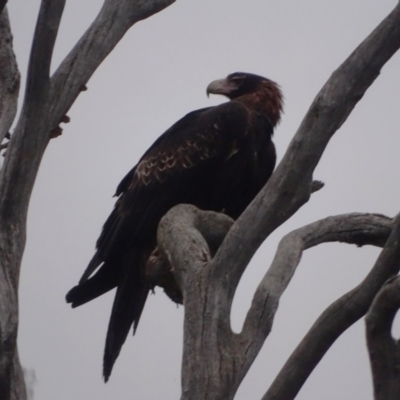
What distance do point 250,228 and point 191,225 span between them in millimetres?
619

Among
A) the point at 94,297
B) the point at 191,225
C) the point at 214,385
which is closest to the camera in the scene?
the point at 214,385

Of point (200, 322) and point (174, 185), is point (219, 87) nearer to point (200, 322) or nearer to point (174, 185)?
point (174, 185)

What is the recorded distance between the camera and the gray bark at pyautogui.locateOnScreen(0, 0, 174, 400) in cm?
482

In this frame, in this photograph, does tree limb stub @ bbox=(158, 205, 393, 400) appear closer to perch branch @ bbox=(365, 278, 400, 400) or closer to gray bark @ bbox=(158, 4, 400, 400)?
gray bark @ bbox=(158, 4, 400, 400)

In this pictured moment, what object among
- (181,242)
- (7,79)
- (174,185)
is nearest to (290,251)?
(181,242)

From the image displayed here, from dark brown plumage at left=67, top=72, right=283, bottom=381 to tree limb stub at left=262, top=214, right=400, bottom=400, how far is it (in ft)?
6.31

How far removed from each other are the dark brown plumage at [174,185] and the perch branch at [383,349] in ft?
7.67

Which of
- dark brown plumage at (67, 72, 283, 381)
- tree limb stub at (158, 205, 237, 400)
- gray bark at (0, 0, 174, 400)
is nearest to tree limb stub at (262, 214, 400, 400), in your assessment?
tree limb stub at (158, 205, 237, 400)

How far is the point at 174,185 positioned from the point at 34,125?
1688 millimetres

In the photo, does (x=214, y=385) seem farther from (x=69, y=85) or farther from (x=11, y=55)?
(x=11, y=55)

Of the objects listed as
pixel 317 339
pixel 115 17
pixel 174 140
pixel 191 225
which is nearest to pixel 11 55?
pixel 115 17

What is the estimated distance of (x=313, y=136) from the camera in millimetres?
4461

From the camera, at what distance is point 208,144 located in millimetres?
6758

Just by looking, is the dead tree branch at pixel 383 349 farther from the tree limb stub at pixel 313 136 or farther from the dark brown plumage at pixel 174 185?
the dark brown plumage at pixel 174 185
